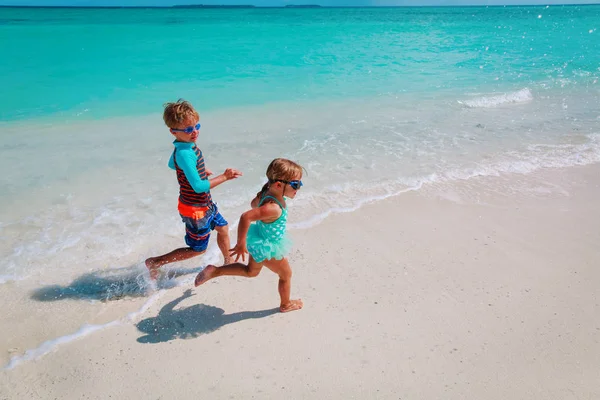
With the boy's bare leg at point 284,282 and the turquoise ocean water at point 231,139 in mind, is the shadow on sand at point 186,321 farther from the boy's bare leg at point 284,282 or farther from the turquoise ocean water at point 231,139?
the turquoise ocean water at point 231,139

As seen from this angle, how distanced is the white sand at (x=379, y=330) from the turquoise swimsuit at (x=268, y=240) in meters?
0.59

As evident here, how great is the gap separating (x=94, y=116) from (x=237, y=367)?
8262mm

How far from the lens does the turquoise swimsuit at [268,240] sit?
296 centimetres

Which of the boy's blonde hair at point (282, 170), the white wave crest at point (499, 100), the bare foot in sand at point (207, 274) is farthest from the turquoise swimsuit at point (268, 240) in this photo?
the white wave crest at point (499, 100)

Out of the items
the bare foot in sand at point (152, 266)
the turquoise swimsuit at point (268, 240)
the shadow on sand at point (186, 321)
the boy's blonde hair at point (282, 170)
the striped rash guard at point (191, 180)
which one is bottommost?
the shadow on sand at point (186, 321)

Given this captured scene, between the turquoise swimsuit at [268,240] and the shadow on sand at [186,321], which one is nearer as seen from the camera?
the turquoise swimsuit at [268,240]

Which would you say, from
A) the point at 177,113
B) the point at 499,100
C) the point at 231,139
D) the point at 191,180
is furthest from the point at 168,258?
the point at 499,100

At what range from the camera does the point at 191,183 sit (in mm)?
3168

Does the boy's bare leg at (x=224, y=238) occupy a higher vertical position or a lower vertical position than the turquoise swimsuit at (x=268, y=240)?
lower

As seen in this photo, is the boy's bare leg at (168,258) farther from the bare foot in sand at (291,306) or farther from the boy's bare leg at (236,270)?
the bare foot in sand at (291,306)

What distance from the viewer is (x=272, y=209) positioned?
279cm

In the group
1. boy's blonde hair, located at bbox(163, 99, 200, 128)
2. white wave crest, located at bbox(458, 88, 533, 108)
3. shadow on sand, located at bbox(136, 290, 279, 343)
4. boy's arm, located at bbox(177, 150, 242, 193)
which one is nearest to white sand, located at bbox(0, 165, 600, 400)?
shadow on sand, located at bbox(136, 290, 279, 343)

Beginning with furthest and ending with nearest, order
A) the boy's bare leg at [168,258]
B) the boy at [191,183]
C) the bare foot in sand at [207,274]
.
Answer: the boy's bare leg at [168,258], the bare foot in sand at [207,274], the boy at [191,183]

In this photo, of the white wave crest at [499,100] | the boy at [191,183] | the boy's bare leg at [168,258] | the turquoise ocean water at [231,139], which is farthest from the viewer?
the white wave crest at [499,100]
